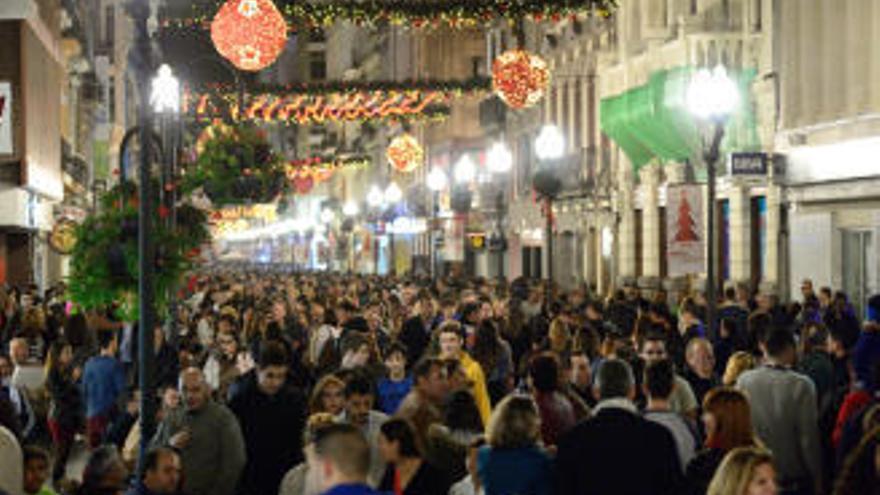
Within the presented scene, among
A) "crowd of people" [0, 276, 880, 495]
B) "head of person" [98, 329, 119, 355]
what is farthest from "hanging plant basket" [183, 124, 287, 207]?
Result: "head of person" [98, 329, 119, 355]

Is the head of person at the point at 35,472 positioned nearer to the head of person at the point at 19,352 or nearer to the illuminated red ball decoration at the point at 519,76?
the head of person at the point at 19,352

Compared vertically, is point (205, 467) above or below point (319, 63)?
below

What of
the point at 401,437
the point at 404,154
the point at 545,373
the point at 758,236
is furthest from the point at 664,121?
the point at 401,437

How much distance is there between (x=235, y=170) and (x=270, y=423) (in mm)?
18380

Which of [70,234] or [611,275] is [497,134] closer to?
[611,275]

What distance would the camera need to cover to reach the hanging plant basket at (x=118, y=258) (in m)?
16.0

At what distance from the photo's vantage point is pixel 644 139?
38.0 m

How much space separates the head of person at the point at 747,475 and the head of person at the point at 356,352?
6762 mm

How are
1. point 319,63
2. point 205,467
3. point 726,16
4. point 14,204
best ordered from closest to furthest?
1. point 205,467
2. point 726,16
3. point 14,204
4. point 319,63

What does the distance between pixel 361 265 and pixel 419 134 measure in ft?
51.9

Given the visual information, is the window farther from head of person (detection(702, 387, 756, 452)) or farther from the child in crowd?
head of person (detection(702, 387, 756, 452))

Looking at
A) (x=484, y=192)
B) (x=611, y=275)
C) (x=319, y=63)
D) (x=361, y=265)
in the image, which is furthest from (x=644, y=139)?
(x=319, y=63)

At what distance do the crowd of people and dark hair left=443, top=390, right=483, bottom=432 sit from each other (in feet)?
0.04

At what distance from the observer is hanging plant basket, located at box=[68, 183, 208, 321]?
1596cm
